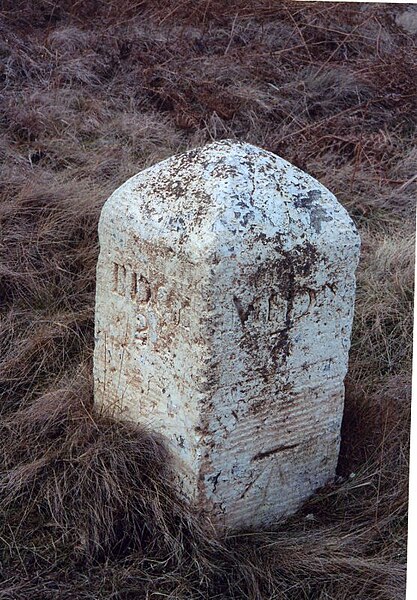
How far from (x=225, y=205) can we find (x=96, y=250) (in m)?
1.69

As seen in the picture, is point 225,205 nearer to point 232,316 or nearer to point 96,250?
point 232,316

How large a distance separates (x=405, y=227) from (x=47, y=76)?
2556 mm

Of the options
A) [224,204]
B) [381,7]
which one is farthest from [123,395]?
[381,7]

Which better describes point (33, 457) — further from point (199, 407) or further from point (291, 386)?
point (291, 386)

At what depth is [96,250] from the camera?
3828 millimetres

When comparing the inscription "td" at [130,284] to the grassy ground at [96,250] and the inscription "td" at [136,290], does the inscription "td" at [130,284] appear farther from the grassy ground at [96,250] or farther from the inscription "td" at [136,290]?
the grassy ground at [96,250]

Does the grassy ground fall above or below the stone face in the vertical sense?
below

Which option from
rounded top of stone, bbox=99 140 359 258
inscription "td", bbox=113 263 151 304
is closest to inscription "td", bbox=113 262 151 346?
inscription "td", bbox=113 263 151 304

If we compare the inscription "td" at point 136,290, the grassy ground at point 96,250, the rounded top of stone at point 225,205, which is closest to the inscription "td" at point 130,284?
the inscription "td" at point 136,290

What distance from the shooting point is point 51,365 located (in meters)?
3.16

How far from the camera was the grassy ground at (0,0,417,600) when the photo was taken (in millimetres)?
2383

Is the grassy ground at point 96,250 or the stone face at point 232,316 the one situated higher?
the stone face at point 232,316

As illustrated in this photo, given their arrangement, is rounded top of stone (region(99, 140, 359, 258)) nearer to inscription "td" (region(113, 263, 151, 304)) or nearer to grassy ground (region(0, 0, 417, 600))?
inscription "td" (region(113, 263, 151, 304))

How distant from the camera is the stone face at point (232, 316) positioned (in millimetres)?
2238
